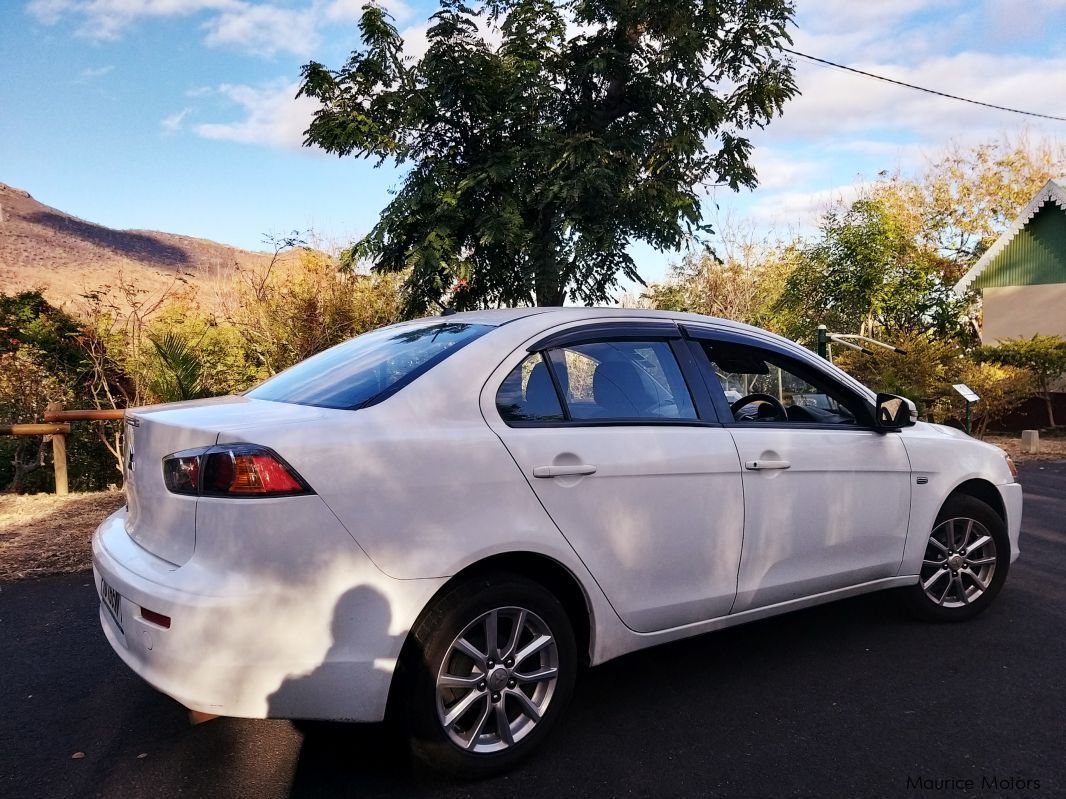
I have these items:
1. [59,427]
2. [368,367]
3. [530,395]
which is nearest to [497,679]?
[530,395]

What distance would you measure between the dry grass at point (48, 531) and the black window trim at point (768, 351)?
187 inches

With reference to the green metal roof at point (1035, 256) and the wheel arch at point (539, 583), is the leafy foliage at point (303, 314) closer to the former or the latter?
the wheel arch at point (539, 583)

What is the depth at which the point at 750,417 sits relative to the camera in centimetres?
378

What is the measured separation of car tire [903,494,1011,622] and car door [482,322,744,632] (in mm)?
1522

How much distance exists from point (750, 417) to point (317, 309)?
33.9ft

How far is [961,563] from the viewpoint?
432cm

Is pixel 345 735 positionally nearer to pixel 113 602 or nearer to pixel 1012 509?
pixel 113 602

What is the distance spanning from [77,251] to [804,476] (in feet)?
195

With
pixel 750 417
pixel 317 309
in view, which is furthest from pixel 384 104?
pixel 750 417

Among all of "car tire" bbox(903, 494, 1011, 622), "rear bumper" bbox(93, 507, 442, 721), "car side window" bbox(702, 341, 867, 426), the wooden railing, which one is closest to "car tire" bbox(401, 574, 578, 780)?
"rear bumper" bbox(93, 507, 442, 721)

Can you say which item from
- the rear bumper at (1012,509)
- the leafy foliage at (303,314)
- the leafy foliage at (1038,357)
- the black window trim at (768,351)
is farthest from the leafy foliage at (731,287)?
the black window trim at (768,351)

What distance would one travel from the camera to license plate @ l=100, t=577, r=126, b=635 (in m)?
2.72

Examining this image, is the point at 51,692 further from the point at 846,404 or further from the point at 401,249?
the point at 401,249

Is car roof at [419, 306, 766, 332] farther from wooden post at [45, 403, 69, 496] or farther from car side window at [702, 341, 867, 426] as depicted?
wooden post at [45, 403, 69, 496]
